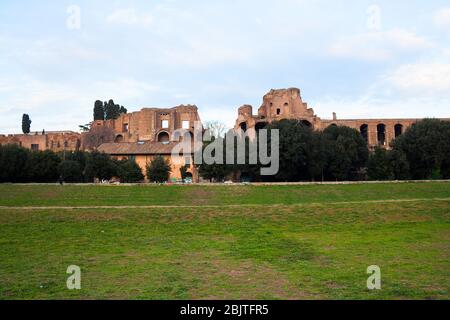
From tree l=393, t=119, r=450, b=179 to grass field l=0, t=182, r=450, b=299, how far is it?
14884mm

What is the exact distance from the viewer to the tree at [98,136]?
62844 millimetres

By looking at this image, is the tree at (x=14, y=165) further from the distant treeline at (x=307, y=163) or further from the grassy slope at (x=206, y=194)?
the grassy slope at (x=206, y=194)

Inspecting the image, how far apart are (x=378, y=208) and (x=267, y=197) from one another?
814 centimetres

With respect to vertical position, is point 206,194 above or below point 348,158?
below

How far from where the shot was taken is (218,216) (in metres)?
19.2

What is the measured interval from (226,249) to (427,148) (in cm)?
3394

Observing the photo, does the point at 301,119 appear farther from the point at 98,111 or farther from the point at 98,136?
the point at 98,111

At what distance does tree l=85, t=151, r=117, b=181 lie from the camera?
4025 cm

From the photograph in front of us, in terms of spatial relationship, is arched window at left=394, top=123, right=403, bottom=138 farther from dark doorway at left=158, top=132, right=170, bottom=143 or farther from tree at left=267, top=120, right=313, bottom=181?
dark doorway at left=158, top=132, right=170, bottom=143

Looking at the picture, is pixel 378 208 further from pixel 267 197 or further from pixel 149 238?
pixel 149 238

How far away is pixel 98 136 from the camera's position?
63031 mm

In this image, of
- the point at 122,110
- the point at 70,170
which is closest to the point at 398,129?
the point at 70,170

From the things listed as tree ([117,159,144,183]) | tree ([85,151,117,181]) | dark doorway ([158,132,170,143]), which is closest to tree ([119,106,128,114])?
dark doorway ([158,132,170,143])
